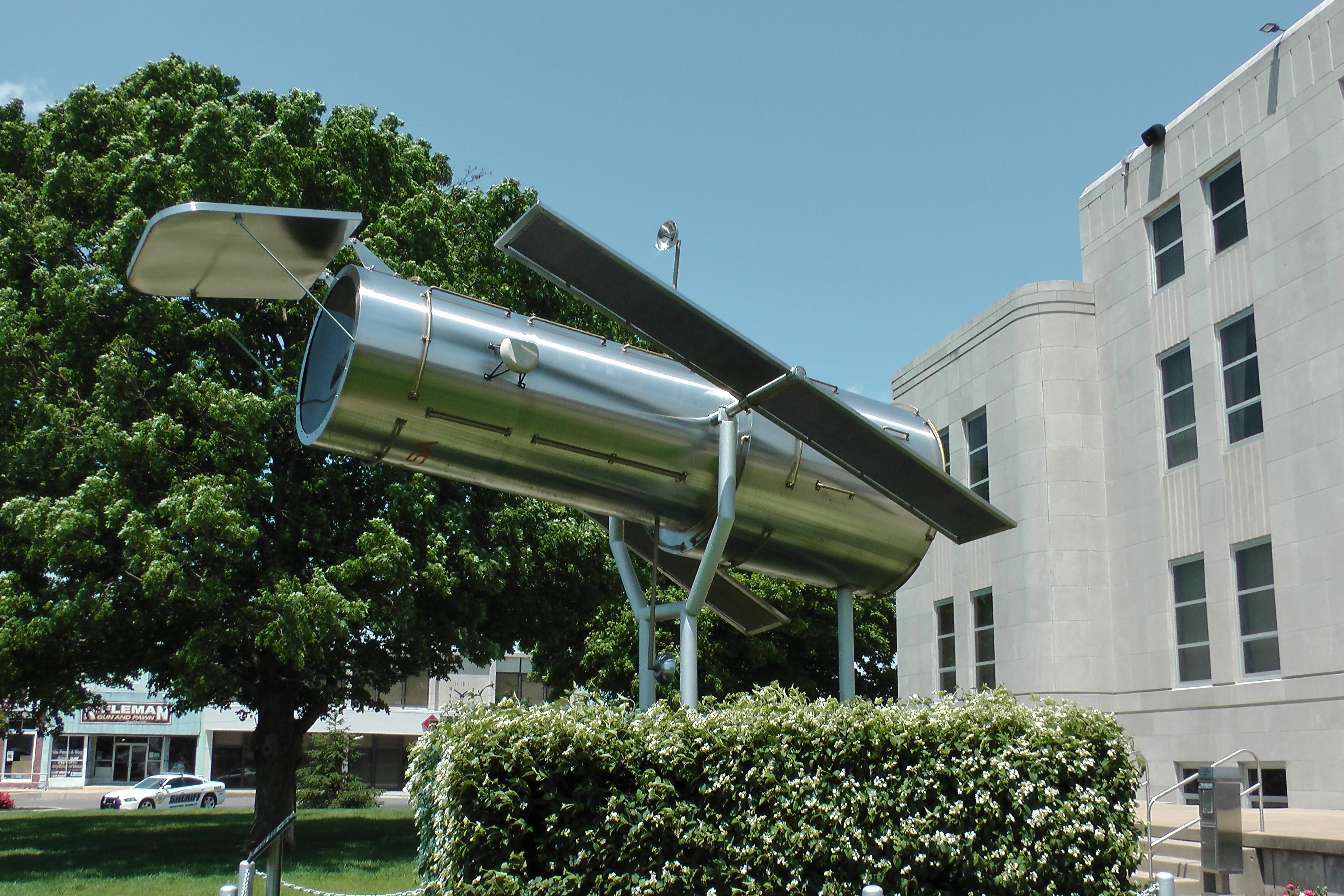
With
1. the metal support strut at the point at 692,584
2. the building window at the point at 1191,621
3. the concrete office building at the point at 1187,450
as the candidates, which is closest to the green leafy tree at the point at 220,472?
the metal support strut at the point at 692,584

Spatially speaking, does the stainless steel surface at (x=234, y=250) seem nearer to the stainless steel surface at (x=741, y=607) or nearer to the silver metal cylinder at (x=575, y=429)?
the silver metal cylinder at (x=575, y=429)

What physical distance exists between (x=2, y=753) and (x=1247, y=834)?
70.5 m

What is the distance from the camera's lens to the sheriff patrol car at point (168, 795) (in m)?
44.7

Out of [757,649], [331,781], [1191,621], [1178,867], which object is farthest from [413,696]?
[1178,867]

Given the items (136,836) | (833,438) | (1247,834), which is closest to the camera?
(833,438)

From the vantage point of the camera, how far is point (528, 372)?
8242mm

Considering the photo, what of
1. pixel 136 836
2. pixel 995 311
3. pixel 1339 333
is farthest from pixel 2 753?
pixel 1339 333

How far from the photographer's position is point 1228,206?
2184 cm

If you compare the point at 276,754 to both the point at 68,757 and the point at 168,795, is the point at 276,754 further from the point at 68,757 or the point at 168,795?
the point at 68,757

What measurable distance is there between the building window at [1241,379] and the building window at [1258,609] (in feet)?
7.01

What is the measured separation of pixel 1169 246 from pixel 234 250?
65.7ft

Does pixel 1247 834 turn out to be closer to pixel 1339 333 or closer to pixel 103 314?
pixel 1339 333

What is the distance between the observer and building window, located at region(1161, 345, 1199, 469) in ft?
73.5

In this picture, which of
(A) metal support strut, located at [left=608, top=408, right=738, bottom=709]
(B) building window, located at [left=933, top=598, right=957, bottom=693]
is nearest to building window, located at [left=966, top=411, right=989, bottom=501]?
(B) building window, located at [left=933, top=598, right=957, bottom=693]
